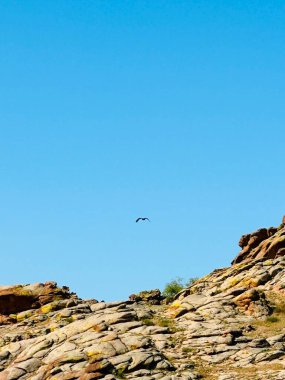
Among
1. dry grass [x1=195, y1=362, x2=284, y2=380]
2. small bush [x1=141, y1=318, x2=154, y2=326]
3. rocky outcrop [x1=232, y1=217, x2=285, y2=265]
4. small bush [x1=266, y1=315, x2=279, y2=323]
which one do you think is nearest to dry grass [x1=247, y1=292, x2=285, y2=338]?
small bush [x1=266, y1=315, x2=279, y2=323]

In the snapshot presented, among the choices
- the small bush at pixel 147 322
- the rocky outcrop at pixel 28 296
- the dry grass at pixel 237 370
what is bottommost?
the dry grass at pixel 237 370

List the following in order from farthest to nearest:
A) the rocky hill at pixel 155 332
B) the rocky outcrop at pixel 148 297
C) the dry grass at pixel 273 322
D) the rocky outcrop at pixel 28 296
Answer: the rocky outcrop at pixel 148 297
the rocky outcrop at pixel 28 296
the dry grass at pixel 273 322
the rocky hill at pixel 155 332

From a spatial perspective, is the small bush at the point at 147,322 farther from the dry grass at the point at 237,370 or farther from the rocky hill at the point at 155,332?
the dry grass at the point at 237,370

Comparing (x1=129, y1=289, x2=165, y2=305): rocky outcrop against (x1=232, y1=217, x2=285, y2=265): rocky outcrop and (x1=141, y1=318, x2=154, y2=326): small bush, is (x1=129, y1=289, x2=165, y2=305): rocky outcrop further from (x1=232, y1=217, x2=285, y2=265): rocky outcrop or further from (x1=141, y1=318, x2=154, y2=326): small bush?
(x1=141, y1=318, x2=154, y2=326): small bush

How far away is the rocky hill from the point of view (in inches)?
1508

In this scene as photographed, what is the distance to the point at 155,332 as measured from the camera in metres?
44.9

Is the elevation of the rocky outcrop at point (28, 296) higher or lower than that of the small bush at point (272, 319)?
higher

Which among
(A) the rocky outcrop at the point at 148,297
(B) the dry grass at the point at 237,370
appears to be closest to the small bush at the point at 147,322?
(B) the dry grass at the point at 237,370

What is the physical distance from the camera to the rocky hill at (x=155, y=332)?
38312mm

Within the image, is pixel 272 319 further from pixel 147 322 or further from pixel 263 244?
pixel 263 244

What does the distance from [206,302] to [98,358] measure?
14.9 m

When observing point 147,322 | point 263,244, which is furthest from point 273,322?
point 263,244

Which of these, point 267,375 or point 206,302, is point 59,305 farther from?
point 267,375

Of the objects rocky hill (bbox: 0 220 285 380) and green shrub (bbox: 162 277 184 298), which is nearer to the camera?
rocky hill (bbox: 0 220 285 380)
